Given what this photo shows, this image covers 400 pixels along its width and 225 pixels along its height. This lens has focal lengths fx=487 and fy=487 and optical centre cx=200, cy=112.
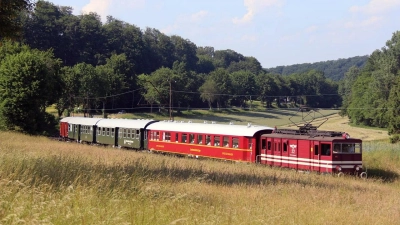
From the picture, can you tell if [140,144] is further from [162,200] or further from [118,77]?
[118,77]

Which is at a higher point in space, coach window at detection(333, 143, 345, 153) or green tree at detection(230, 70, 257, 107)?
green tree at detection(230, 70, 257, 107)

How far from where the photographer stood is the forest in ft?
186

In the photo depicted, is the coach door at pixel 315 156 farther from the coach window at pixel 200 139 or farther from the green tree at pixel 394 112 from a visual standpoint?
the green tree at pixel 394 112

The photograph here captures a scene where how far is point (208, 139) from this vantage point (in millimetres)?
32469

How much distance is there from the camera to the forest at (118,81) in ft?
186

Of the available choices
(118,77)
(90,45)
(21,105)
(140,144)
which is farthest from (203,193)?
(90,45)

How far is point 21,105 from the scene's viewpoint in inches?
2223

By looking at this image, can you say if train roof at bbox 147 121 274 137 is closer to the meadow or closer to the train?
the train

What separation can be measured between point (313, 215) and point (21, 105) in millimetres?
51979

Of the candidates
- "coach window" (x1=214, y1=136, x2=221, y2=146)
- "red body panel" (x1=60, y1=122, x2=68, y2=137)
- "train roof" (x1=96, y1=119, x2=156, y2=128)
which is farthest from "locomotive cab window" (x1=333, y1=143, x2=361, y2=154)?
"red body panel" (x1=60, y1=122, x2=68, y2=137)

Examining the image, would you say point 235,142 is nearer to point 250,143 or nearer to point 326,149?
point 250,143

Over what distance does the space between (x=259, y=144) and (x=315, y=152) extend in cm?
407

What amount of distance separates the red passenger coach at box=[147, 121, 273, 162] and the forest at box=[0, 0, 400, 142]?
12.7 m

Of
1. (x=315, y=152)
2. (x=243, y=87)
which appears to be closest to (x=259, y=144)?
(x=315, y=152)
